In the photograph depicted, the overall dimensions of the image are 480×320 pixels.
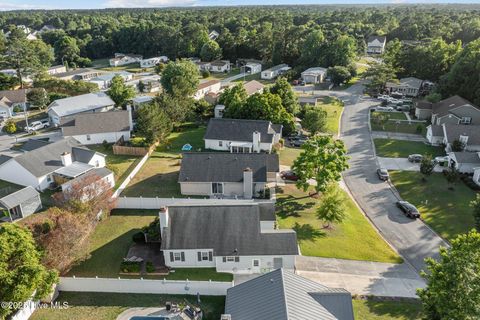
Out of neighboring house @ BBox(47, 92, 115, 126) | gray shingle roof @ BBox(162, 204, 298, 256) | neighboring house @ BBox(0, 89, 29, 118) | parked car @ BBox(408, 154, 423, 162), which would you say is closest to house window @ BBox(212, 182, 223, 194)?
gray shingle roof @ BBox(162, 204, 298, 256)

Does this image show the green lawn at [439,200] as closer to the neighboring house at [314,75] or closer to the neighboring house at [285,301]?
the neighboring house at [285,301]

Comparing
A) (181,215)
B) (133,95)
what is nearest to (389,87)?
(133,95)

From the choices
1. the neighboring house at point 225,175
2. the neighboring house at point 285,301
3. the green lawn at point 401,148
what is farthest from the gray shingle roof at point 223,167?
the green lawn at point 401,148

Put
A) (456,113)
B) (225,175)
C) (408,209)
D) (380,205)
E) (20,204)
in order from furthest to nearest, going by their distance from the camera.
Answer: (456,113), (225,175), (380,205), (408,209), (20,204)

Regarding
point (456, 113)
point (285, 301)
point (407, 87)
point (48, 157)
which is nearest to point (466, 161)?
point (456, 113)

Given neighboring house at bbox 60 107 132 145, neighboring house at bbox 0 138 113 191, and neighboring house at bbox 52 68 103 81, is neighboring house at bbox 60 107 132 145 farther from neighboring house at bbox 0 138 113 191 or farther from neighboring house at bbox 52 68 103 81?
neighboring house at bbox 52 68 103 81

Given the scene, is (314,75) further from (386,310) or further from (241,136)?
(386,310)

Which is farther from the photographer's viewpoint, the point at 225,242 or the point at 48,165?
the point at 48,165
